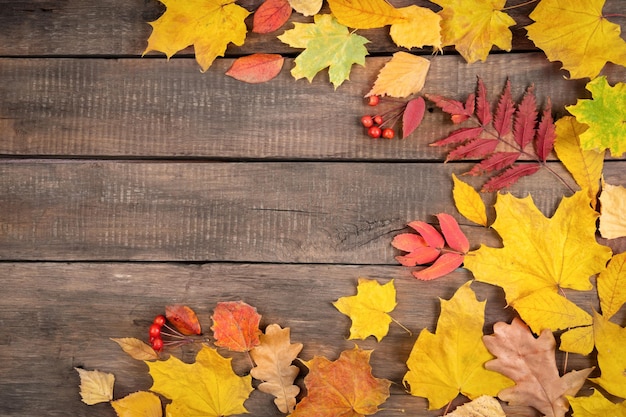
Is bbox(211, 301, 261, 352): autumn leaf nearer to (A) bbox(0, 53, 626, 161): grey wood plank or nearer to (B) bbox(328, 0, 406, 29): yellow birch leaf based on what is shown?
(A) bbox(0, 53, 626, 161): grey wood plank

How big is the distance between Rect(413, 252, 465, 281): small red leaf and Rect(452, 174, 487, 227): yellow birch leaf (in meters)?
0.09

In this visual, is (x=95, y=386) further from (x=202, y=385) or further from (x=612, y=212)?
(x=612, y=212)

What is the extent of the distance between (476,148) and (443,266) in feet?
0.93

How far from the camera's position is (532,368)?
4.53 ft

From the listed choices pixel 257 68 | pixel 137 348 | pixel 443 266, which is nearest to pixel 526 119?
pixel 443 266

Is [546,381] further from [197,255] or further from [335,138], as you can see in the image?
[197,255]

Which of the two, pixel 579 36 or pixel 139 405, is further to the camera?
pixel 139 405

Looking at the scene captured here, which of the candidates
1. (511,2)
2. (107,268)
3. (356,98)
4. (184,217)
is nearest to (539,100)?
(511,2)

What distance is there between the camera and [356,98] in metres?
1.45

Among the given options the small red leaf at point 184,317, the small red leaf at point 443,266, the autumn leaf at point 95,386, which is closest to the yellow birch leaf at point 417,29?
the small red leaf at point 443,266

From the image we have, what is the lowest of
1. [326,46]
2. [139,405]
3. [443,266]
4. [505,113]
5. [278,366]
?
[139,405]

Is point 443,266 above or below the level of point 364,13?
below

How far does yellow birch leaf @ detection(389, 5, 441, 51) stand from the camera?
139cm

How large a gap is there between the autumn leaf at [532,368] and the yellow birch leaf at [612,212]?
10.5 inches
